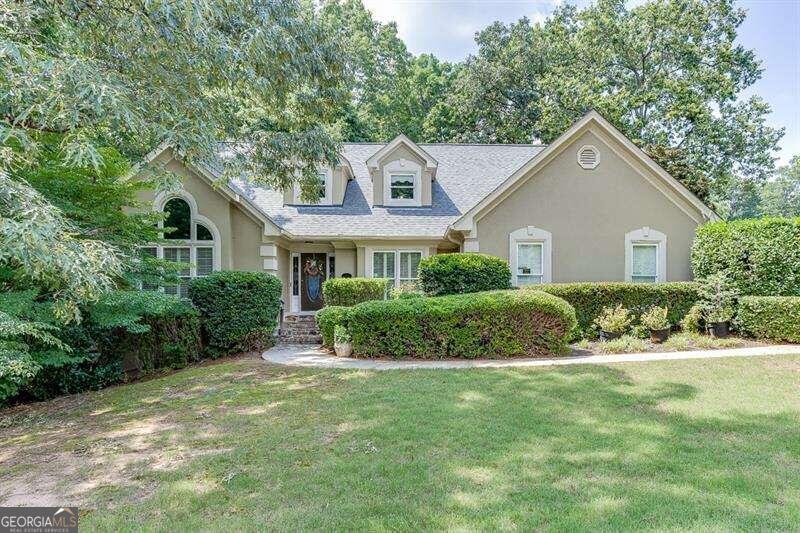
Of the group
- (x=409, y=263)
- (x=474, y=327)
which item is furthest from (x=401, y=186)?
(x=474, y=327)

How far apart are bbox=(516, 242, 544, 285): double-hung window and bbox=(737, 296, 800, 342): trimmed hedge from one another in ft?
17.2

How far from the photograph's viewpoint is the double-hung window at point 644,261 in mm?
13500

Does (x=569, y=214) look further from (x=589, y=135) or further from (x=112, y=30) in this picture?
(x=112, y=30)

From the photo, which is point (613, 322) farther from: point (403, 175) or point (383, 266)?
point (403, 175)

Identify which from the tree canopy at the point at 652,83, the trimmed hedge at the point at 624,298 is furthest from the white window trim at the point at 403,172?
the tree canopy at the point at 652,83

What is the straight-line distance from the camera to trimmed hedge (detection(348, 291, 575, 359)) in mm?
9672

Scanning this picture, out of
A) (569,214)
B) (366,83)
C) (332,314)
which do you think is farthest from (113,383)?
(366,83)

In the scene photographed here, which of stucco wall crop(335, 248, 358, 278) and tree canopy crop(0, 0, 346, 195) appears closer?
tree canopy crop(0, 0, 346, 195)

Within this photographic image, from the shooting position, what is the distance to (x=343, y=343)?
33.2 feet

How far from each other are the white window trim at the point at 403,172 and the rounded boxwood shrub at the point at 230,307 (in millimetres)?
6343

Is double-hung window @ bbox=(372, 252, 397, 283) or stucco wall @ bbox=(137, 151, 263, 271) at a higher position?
stucco wall @ bbox=(137, 151, 263, 271)

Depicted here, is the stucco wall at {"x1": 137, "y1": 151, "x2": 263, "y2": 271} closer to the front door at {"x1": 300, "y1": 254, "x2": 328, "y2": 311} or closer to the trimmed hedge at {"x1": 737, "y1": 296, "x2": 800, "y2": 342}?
the front door at {"x1": 300, "y1": 254, "x2": 328, "y2": 311}

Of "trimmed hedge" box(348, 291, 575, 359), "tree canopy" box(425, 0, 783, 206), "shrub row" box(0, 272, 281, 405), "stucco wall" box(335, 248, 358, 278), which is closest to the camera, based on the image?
"shrub row" box(0, 272, 281, 405)

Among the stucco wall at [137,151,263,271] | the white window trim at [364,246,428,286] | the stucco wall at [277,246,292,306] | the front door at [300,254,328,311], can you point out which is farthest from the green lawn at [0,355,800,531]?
the front door at [300,254,328,311]
